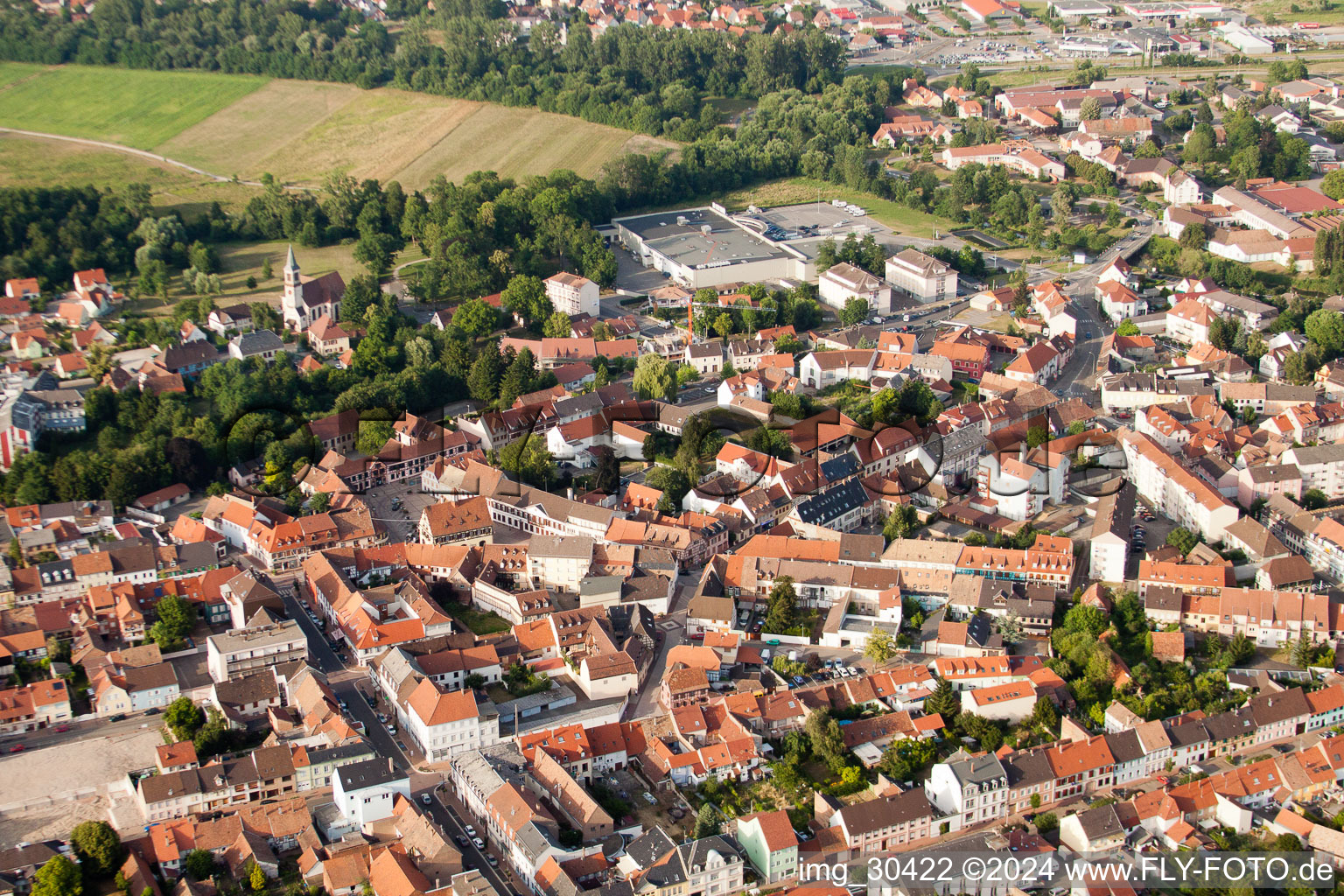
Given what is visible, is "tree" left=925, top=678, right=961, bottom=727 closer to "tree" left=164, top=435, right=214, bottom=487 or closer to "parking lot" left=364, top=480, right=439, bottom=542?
"parking lot" left=364, top=480, right=439, bottom=542

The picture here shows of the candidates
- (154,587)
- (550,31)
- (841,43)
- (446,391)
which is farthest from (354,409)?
(841,43)

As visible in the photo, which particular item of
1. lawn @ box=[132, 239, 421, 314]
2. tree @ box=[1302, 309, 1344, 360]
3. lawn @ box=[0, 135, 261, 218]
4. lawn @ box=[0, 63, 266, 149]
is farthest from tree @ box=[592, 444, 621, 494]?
lawn @ box=[0, 63, 266, 149]

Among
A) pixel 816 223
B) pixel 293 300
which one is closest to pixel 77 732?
pixel 293 300

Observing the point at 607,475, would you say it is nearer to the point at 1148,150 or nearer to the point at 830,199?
the point at 830,199

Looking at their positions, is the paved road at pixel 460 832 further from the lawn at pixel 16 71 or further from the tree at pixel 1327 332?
the lawn at pixel 16 71

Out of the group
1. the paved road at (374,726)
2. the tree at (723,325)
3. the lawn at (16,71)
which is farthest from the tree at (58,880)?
the lawn at (16,71)

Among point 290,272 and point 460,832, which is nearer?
A: point 460,832

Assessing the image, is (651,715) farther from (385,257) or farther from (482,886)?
(385,257)
